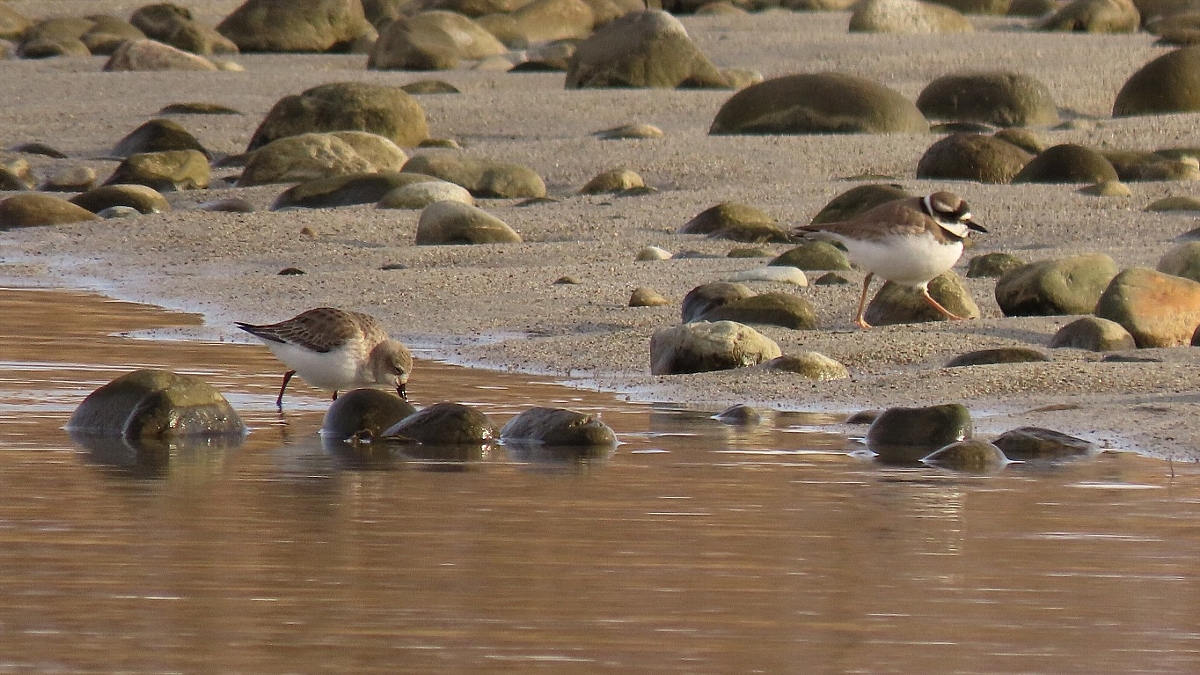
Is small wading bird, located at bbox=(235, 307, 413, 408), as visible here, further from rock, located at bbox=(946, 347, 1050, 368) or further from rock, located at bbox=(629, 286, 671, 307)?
rock, located at bbox=(629, 286, 671, 307)

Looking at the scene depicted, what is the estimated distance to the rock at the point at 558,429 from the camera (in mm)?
6492

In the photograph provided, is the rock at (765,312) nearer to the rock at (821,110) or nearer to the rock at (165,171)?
the rock at (821,110)

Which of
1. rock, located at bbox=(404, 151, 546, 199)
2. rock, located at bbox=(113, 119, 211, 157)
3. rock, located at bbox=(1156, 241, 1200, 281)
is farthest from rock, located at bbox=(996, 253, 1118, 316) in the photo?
rock, located at bbox=(113, 119, 211, 157)

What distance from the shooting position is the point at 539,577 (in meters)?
4.41

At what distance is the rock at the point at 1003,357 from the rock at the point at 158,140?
35.2 ft

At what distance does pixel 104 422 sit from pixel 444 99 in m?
13.9

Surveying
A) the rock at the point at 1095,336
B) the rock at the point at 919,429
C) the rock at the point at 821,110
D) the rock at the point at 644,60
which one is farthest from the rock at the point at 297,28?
the rock at the point at 919,429

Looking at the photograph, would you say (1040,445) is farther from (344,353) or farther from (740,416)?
(344,353)

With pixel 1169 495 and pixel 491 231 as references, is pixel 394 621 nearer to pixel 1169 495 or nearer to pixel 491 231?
pixel 1169 495

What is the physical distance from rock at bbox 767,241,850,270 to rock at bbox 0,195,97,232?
17.3ft

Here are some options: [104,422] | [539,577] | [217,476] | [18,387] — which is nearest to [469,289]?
[18,387]

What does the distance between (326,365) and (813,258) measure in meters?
4.58

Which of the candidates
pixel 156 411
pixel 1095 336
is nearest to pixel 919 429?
pixel 1095 336

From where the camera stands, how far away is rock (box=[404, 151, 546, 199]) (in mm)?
15195
